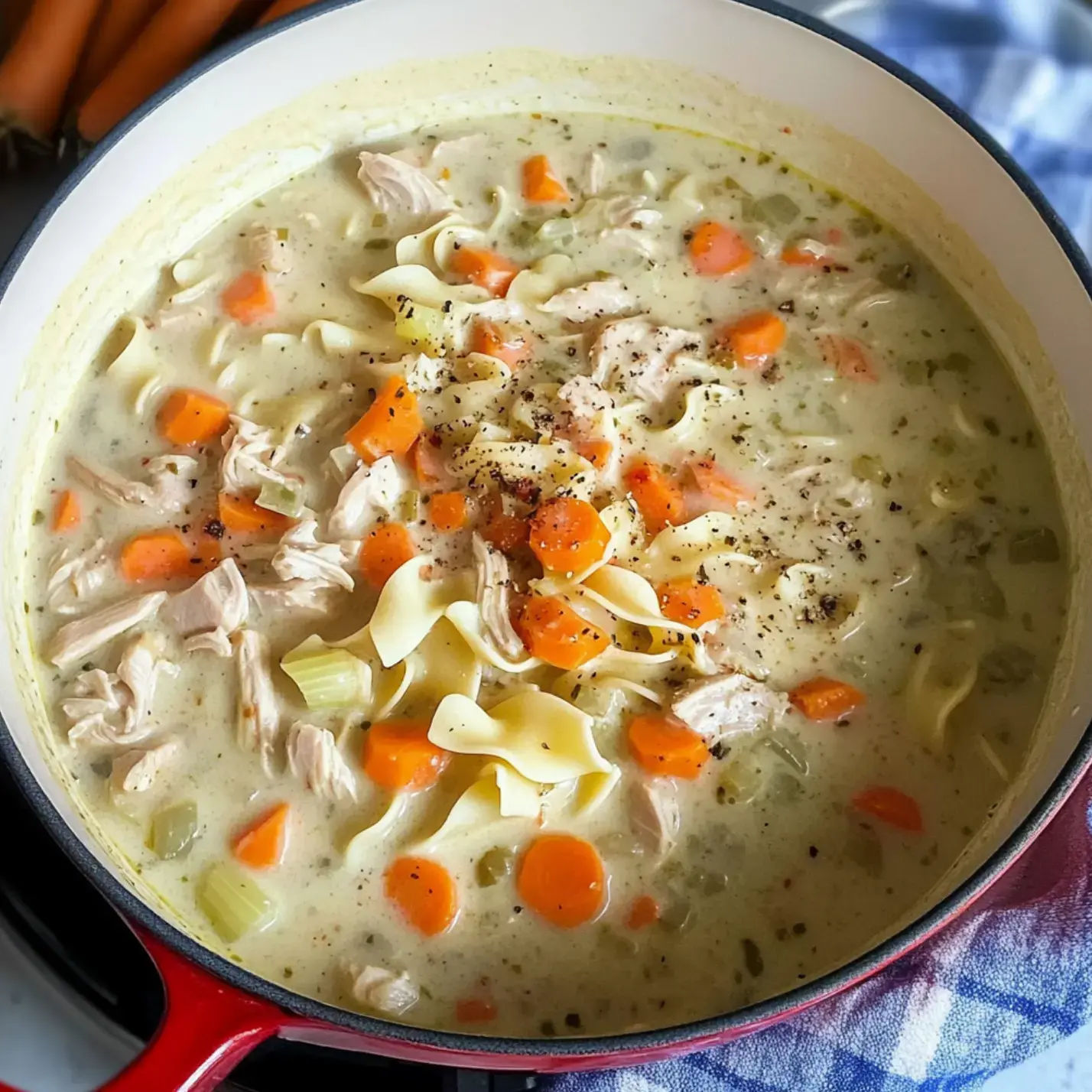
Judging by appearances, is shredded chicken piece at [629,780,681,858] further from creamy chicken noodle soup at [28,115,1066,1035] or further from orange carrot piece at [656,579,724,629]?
orange carrot piece at [656,579,724,629]

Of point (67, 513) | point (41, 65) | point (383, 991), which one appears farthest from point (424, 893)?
point (41, 65)

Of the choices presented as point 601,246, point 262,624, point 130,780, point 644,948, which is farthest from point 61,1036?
point 601,246

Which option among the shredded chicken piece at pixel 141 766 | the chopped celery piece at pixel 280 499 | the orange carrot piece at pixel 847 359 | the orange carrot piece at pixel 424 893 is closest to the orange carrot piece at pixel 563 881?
the orange carrot piece at pixel 424 893

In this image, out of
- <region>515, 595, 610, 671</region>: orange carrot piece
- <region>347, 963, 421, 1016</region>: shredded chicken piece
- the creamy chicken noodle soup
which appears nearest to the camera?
<region>347, 963, 421, 1016</region>: shredded chicken piece

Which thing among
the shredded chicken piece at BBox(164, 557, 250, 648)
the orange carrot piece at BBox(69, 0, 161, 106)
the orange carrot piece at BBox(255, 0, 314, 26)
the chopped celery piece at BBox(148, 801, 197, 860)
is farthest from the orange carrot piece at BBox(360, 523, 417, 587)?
the orange carrot piece at BBox(69, 0, 161, 106)

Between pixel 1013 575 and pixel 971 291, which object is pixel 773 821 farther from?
pixel 971 291

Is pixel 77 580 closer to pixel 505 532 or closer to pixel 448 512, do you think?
pixel 448 512
